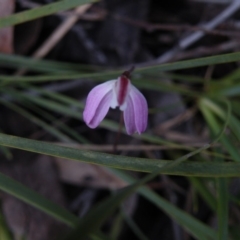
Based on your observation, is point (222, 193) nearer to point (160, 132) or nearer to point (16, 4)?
point (160, 132)

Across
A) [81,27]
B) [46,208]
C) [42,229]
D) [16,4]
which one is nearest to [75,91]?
[81,27]

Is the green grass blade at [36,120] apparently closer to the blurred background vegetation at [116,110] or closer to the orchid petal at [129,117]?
the blurred background vegetation at [116,110]

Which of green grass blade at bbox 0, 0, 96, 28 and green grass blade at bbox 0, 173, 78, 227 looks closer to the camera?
green grass blade at bbox 0, 173, 78, 227

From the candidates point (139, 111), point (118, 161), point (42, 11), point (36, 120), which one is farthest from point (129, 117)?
point (36, 120)

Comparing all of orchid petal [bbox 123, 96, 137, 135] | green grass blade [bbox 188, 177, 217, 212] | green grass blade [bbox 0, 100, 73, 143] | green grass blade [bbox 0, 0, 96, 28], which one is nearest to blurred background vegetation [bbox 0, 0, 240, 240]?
green grass blade [bbox 0, 100, 73, 143]

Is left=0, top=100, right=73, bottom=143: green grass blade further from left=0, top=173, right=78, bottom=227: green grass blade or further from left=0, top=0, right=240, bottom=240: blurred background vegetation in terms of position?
left=0, top=173, right=78, bottom=227: green grass blade

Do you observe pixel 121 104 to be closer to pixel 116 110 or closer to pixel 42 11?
pixel 42 11

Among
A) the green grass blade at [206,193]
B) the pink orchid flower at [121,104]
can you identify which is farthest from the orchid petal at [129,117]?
the green grass blade at [206,193]
